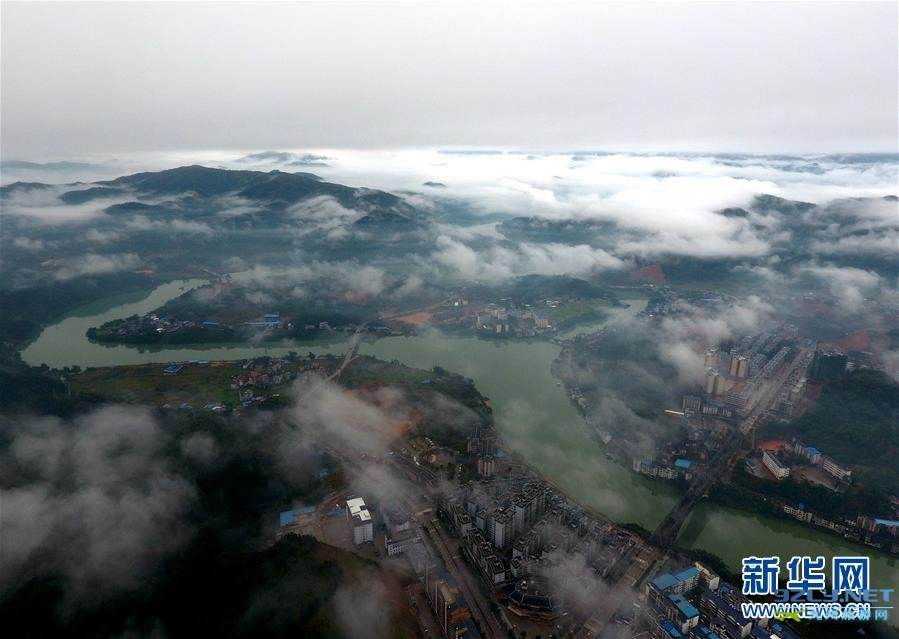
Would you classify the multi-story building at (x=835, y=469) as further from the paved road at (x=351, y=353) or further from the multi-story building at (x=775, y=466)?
the paved road at (x=351, y=353)

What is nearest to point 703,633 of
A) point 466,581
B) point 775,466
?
point 466,581

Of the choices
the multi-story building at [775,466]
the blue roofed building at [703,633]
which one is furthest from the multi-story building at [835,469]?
the blue roofed building at [703,633]

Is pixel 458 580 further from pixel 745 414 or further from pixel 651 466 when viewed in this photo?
pixel 745 414

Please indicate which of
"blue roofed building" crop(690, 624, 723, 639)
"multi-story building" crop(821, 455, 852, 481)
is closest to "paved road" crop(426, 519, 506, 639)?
"blue roofed building" crop(690, 624, 723, 639)

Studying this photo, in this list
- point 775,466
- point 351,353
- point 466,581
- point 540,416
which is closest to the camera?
point 466,581

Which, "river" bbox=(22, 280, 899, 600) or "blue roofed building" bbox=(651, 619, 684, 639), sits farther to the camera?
"river" bbox=(22, 280, 899, 600)

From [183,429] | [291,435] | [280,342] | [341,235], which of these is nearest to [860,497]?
[291,435]

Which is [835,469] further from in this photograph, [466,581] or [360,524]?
[360,524]

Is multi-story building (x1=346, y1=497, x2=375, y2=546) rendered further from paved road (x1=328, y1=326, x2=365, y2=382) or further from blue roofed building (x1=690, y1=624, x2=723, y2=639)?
paved road (x1=328, y1=326, x2=365, y2=382)
